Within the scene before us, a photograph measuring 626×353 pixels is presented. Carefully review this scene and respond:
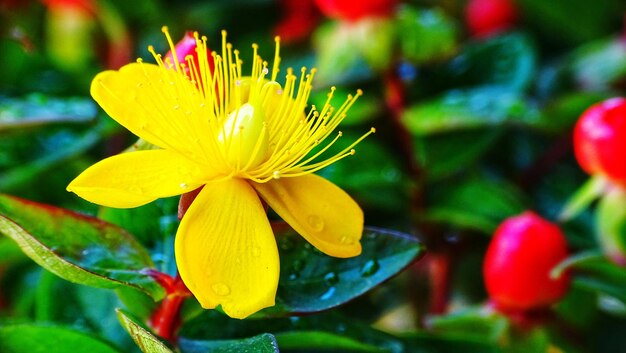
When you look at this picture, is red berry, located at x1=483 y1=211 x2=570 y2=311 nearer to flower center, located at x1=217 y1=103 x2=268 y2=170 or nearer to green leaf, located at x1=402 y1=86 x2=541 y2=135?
green leaf, located at x1=402 y1=86 x2=541 y2=135

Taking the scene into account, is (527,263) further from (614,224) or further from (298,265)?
(298,265)

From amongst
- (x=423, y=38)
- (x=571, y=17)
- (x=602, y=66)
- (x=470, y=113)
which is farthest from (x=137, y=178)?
(x=571, y=17)

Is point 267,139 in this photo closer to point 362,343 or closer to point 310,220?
point 310,220

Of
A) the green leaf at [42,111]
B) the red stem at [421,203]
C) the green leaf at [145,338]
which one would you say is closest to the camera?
the green leaf at [145,338]

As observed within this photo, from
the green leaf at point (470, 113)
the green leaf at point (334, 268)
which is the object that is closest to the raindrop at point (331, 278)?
the green leaf at point (334, 268)

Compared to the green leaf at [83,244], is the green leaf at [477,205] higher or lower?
lower

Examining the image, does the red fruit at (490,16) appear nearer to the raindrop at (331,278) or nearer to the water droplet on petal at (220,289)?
the raindrop at (331,278)


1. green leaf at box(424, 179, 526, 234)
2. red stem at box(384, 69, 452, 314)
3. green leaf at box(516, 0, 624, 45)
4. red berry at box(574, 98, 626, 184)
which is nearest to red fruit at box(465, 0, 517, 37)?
green leaf at box(516, 0, 624, 45)
